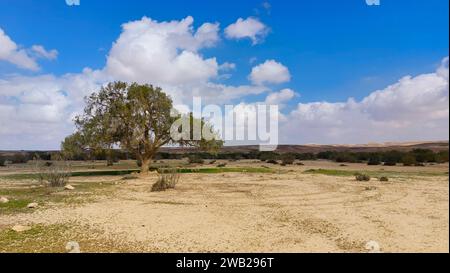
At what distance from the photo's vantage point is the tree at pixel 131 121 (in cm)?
3266

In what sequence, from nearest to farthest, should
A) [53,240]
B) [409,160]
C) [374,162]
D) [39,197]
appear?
[53,240], [39,197], [409,160], [374,162]

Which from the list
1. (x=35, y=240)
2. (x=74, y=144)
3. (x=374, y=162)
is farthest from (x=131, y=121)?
(x=374, y=162)

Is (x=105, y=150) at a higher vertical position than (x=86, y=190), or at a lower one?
higher

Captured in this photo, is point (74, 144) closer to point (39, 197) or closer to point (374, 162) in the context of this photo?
point (39, 197)

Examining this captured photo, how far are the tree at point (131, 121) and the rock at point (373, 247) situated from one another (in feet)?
85.2

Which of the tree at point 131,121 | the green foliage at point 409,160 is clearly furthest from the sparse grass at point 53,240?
the green foliage at point 409,160

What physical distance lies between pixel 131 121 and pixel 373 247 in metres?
26.6

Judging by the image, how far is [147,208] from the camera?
15.2m

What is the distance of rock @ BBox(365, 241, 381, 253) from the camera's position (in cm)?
868

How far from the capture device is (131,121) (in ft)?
107
